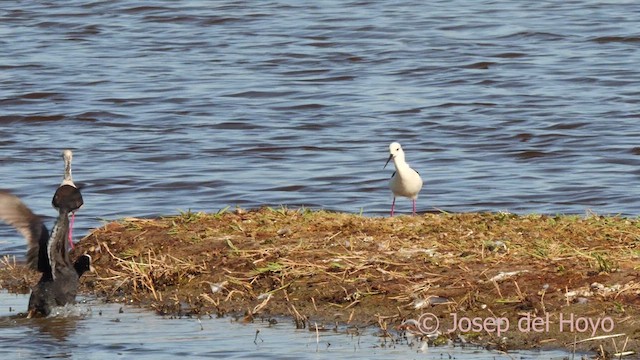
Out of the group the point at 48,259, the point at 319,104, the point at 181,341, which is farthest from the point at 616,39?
the point at 181,341

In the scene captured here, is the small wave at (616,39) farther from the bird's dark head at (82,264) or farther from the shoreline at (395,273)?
the bird's dark head at (82,264)

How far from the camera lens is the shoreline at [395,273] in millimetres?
8508

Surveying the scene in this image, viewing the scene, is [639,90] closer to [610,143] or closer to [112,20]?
[610,143]

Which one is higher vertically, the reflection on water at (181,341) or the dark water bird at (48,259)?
the dark water bird at (48,259)

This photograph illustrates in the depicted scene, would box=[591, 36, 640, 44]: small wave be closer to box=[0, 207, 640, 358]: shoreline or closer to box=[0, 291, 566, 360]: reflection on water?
box=[0, 207, 640, 358]: shoreline

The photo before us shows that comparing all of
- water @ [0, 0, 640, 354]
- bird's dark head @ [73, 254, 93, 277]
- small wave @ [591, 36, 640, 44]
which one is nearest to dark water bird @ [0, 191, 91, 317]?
bird's dark head @ [73, 254, 93, 277]

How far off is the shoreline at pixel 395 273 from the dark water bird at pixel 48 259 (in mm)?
372

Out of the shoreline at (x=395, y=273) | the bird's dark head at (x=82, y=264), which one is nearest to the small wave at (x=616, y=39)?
the shoreline at (x=395, y=273)

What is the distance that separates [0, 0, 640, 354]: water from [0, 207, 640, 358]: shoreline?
2.63 meters

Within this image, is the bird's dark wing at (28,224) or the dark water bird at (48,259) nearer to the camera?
the dark water bird at (48,259)

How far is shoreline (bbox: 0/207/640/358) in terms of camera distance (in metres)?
8.51

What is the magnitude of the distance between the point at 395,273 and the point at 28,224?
2628 millimetres

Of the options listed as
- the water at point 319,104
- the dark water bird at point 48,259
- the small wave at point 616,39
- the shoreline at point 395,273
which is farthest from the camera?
Result: the small wave at point 616,39

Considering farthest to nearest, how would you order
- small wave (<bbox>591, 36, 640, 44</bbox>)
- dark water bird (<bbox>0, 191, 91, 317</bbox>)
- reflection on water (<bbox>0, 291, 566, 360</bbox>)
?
small wave (<bbox>591, 36, 640, 44</bbox>), dark water bird (<bbox>0, 191, 91, 317</bbox>), reflection on water (<bbox>0, 291, 566, 360</bbox>)
